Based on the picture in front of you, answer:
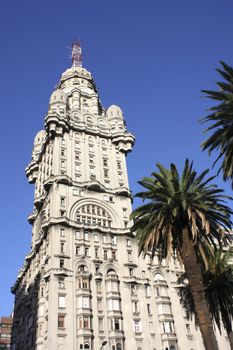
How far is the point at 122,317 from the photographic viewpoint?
58906 mm

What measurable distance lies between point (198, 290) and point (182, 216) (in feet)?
21.9

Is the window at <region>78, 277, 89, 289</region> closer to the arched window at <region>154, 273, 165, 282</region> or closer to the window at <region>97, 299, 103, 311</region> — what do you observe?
the window at <region>97, 299, 103, 311</region>

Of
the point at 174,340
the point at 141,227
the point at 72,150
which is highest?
the point at 72,150

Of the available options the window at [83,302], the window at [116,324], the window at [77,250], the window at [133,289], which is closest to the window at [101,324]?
the window at [116,324]

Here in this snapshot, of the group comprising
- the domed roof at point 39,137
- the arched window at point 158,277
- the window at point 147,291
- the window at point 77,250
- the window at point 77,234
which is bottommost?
the window at point 147,291

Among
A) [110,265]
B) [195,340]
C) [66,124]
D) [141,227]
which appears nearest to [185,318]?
[195,340]

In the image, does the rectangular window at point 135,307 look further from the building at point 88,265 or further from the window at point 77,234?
the window at point 77,234

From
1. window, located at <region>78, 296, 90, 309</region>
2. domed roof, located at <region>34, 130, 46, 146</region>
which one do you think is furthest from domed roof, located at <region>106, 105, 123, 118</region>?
window, located at <region>78, 296, 90, 309</region>

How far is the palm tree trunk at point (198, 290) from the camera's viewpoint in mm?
29109

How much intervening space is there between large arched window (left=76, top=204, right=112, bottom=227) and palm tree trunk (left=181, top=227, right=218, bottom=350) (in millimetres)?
36537

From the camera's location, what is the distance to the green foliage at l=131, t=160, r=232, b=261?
33.6 meters

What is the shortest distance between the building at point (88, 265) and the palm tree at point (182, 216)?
850 inches

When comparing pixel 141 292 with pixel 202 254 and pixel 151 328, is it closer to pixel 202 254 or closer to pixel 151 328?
pixel 151 328

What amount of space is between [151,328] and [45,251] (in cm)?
2245
